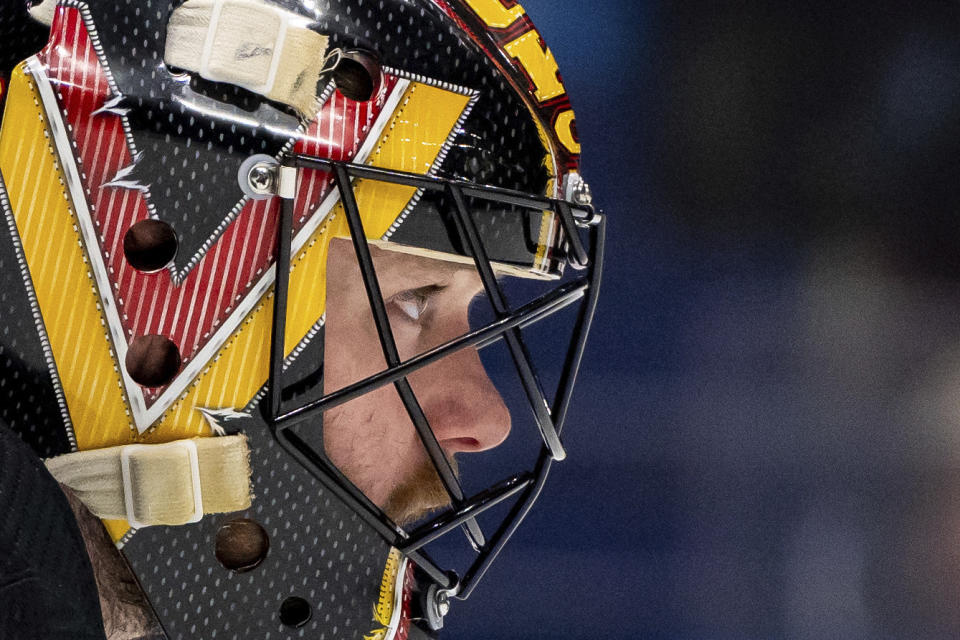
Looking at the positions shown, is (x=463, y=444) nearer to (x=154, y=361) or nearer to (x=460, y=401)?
(x=460, y=401)

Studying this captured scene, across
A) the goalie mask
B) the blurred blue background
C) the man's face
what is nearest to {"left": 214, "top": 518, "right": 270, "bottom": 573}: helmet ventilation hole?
the goalie mask

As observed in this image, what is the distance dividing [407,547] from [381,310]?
22cm

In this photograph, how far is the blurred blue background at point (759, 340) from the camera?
152 centimetres

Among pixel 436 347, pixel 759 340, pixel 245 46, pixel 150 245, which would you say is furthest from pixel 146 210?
pixel 759 340

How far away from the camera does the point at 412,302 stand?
0.86 m

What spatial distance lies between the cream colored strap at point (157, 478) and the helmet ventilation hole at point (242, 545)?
0.16 feet

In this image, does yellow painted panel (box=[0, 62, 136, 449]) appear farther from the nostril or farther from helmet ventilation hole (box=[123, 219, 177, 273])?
the nostril

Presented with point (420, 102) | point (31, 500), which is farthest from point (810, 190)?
point (31, 500)

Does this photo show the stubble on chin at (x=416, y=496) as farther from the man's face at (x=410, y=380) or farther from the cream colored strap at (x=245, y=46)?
the cream colored strap at (x=245, y=46)

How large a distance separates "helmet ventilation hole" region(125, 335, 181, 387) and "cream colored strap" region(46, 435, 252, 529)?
49mm

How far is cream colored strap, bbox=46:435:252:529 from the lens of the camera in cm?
65

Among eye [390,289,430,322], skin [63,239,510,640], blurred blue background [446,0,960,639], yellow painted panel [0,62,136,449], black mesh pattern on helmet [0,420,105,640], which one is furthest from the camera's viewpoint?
blurred blue background [446,0,960,639]

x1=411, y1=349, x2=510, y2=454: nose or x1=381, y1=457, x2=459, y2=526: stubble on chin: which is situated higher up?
x1=411, y1=349, x2=510, y2=454: nose

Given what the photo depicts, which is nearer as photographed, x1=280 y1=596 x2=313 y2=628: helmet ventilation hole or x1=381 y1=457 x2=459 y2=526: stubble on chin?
x1=280 y1=596 x2=313 y2=628: helmet ventilation hole
